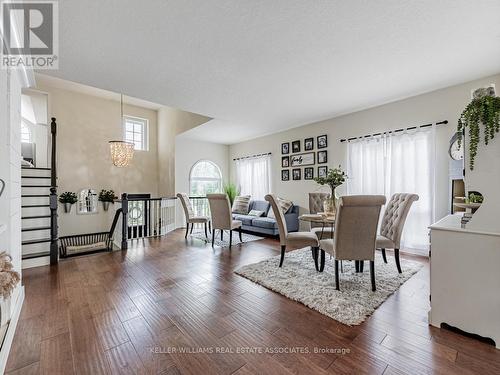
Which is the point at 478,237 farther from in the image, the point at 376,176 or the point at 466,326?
the point at 376,176

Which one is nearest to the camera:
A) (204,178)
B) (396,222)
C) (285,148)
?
(396,222)

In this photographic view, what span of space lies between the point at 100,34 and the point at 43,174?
4.09m

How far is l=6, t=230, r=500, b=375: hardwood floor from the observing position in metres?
1.42

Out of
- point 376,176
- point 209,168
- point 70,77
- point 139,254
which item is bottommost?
point 139,254

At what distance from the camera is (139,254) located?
395 centimetres

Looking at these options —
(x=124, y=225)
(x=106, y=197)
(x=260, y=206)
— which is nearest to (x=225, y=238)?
(x=260, y=206)

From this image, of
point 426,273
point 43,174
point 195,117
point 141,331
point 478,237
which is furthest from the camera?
point 195,117

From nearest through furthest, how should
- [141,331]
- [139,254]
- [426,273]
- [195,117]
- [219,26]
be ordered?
[141,331]
[219,26]
[426,273]
[139,254]
[195,117]

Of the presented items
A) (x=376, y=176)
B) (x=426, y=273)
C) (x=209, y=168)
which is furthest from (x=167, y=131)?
(x=426, y=273)

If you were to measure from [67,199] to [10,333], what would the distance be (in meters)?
5.33

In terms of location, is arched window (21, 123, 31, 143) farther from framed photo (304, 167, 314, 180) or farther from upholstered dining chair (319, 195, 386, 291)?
upholstered dining chair (319, 195, 386, 291)

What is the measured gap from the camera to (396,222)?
2846 millimetres

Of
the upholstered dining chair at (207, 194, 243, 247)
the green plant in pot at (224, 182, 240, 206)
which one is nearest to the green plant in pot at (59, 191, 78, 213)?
the green plant in pot at (224, 182, 240, 206)

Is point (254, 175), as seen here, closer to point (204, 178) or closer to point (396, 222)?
point (204, 178)
